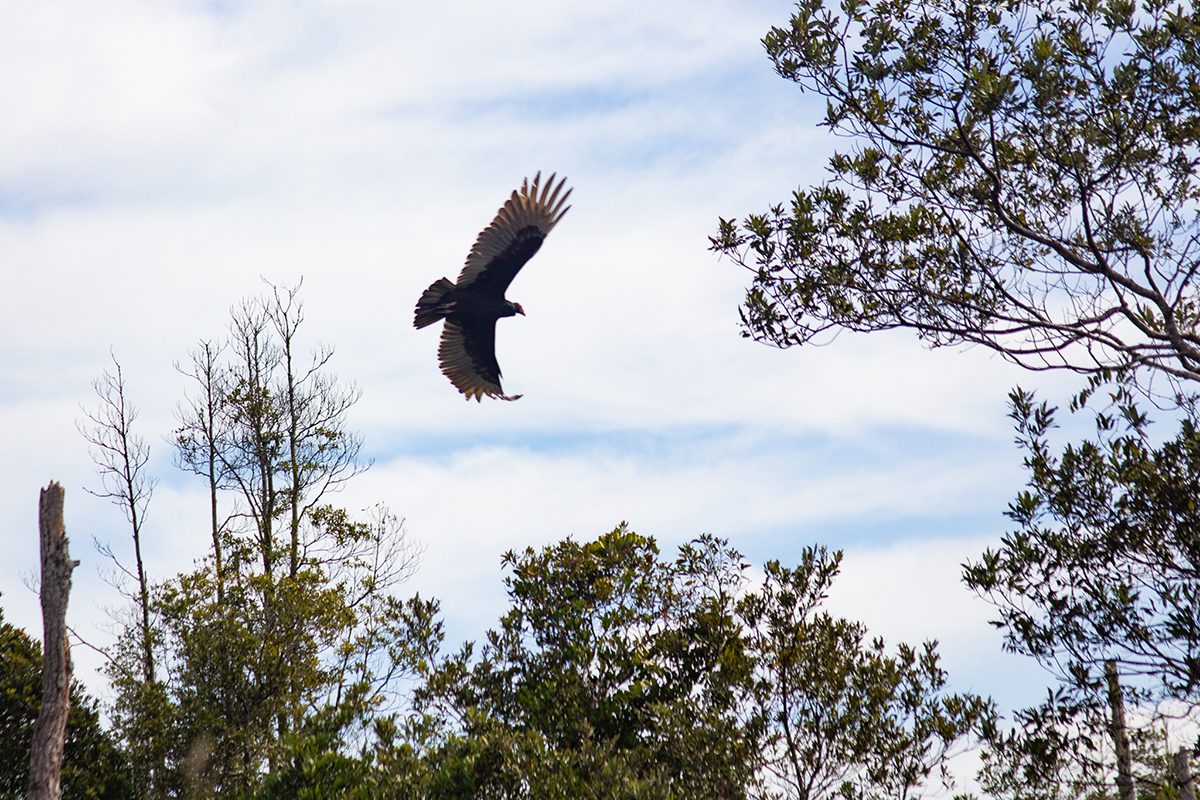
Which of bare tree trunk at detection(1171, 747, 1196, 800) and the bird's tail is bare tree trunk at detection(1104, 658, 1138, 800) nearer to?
bare tree trunk at detection(1171, 747, 1196, 800)

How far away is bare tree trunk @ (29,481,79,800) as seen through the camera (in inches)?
639

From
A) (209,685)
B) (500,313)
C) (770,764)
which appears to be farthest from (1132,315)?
(209,685)

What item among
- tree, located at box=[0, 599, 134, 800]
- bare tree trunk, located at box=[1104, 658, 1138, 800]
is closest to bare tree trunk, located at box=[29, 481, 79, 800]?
tree, located at box=[0, 599, 134, 800]

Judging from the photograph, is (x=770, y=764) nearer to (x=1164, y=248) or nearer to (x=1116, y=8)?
(x=1164, y=248)

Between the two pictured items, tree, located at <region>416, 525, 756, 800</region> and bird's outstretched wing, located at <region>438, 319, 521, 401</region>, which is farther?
bird's outstretched wing, located at <region>438, 319, 521, 401</region>

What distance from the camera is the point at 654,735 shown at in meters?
13.3

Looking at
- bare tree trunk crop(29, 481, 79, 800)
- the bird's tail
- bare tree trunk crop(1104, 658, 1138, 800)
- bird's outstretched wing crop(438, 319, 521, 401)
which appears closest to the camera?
bare tree trunk crop(1104, 658, 1138, 800)

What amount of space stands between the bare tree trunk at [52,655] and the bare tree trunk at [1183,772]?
42.1 feet

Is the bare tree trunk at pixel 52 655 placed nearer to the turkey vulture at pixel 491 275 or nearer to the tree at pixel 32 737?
the tree at pixel 32 737

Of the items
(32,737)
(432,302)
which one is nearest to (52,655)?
(32,737)

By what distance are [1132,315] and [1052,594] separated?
9.38ft

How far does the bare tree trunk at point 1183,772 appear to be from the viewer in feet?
33.2

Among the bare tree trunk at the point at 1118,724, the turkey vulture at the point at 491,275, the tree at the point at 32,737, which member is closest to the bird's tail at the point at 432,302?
the turkey vulture at the point at 491,275

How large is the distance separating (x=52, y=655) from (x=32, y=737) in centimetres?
111
